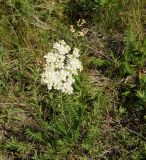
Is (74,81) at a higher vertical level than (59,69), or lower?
lower

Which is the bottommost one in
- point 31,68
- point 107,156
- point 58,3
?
point 107,156

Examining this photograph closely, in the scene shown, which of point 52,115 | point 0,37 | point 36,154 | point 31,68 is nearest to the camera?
point 36,154

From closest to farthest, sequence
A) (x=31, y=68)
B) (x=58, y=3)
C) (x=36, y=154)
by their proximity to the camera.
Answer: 1. (x=36, y=154)
2. (x=31, y=68)
3. (x=58, y=3)

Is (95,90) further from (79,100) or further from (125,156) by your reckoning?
(125,156)

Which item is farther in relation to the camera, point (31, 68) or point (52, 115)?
point (31, 68)

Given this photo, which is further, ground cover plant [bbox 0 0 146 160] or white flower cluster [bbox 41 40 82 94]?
ground cover plant [bbox 0 0 146 160]

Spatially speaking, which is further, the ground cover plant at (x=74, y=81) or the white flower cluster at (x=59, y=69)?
the ground cover plant at (x=74, y=81)

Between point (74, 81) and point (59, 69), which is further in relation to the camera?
point (74, 81)

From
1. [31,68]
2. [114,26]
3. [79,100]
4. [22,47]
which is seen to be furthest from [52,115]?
[114,26]
